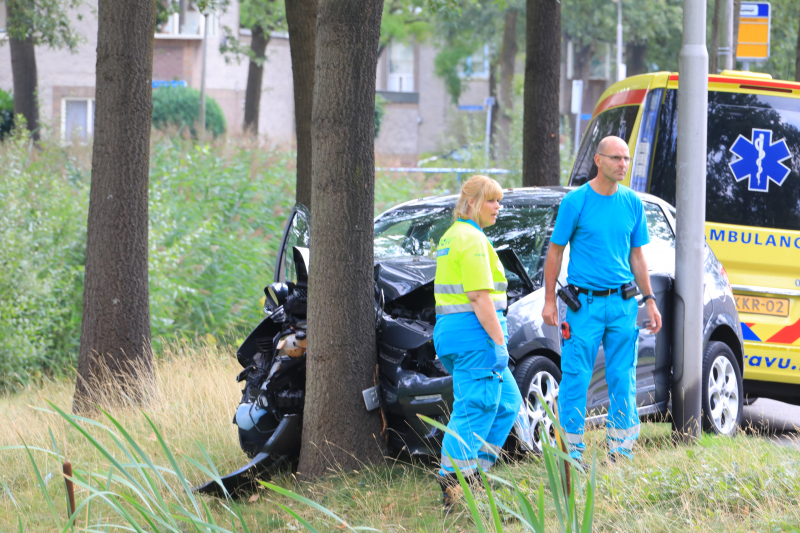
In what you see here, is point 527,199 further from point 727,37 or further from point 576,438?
point 727,37

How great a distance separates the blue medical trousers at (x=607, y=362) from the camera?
491cm

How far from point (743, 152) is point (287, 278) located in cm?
392

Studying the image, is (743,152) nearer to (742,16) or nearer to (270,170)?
(742,16)

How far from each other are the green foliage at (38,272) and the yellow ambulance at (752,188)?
6.33m

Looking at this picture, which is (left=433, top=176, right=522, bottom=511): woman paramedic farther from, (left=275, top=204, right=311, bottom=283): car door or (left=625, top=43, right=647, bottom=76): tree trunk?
(left=625, top=43, right=647, bottom=76): tree trunk

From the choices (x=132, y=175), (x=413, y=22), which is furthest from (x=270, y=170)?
(x=413, y=22)

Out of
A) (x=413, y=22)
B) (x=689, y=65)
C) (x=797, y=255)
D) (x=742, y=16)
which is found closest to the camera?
(x=689, y=65)

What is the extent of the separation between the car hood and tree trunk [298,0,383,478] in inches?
10.5

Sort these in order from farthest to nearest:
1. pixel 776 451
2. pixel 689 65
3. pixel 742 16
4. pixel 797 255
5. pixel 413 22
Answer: pixel 413 22 → pixel 742 16 → pixel 797 255 → pixel 689 65 → pixel 776 451

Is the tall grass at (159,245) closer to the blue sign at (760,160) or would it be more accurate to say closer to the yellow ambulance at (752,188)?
the yellow ambulance at (752,188)

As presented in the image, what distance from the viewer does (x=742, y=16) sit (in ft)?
47.1

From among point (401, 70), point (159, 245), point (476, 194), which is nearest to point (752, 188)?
point (476, 194)

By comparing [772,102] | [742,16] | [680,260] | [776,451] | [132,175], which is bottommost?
[776,451]

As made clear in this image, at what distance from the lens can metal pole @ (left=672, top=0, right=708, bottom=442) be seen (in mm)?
5508
